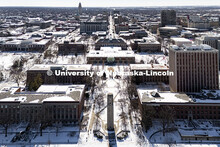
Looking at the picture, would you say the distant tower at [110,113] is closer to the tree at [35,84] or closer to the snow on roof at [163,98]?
the snow on roof at [163,98]

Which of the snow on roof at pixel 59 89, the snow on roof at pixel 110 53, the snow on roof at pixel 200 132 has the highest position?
the snow on roof at pixel 110 53

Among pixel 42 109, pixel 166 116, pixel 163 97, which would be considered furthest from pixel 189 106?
pixel 42 109

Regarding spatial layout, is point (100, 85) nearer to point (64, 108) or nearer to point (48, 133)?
point (64, 108)

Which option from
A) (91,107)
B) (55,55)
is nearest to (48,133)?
(91,107)

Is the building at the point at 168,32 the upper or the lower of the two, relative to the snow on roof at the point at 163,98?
upper

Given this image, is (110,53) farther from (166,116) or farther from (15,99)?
(166,116)

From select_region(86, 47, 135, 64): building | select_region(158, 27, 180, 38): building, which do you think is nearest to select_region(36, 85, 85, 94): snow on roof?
select_region(86, 47, 135, 64): building

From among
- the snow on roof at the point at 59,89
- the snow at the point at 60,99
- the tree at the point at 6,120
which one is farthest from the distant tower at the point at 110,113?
the tree at the point at 6,120
